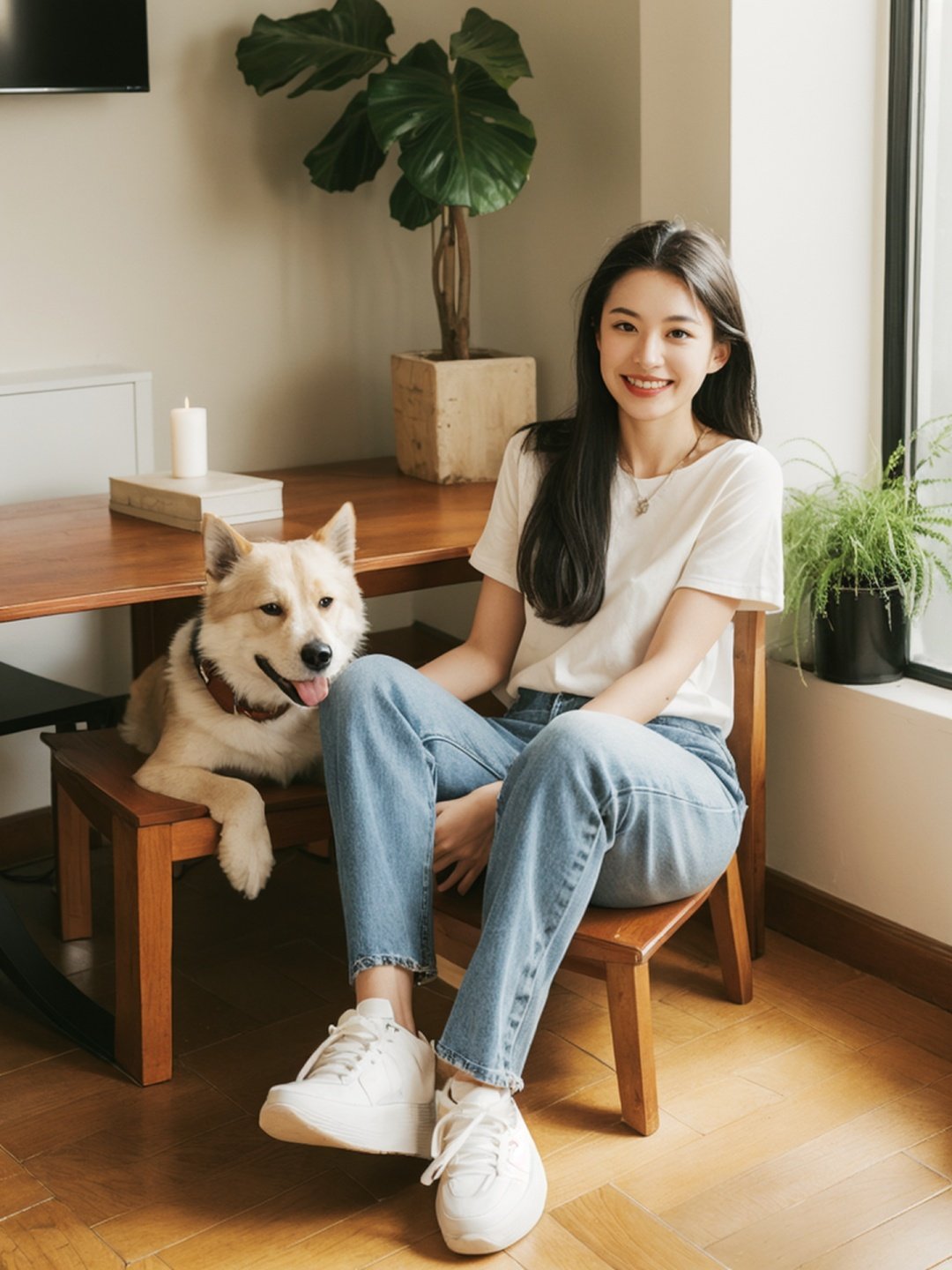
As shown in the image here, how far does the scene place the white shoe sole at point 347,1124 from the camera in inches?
65.0

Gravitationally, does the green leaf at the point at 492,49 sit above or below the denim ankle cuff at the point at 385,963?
above

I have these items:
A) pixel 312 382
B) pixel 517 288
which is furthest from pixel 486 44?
pixel 312 382

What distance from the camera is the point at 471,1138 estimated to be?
1.66 m

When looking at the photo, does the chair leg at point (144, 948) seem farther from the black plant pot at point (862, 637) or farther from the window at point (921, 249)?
the window at point (921, 249)

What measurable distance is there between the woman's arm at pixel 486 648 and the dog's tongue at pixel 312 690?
19 cm

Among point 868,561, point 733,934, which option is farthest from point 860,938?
point 868,561

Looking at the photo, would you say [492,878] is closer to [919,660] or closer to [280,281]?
[919,660]

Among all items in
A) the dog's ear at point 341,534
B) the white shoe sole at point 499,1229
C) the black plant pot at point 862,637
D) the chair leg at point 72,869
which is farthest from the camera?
the chair leg at point 72,869

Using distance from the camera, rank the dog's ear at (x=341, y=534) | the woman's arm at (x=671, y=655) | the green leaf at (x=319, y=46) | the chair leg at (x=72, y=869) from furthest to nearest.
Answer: the green leaf at (x=319, y=46), the chair leg at (x=72, y=869), the dog's ear at (x=341, y=534), the woman's arm at (x=671, y=655)

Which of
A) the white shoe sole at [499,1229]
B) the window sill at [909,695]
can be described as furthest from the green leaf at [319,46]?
the white shoe sole at [499,1229]

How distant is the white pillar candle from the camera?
7.49 ft

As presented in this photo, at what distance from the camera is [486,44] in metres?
2.55

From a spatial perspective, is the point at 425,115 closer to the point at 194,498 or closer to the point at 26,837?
the point at 194,498

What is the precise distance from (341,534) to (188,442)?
0.41 meters
